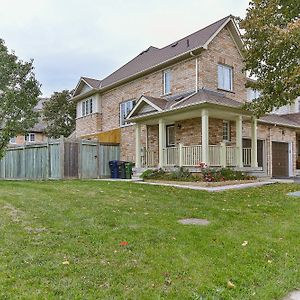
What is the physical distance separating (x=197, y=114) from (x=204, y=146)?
6.65 feet

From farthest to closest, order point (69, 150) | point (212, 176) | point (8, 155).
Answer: point (8, 155), point (69, 150), point (212, 176)

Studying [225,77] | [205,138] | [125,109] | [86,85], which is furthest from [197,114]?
[86,85]

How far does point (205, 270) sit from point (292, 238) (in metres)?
2.37

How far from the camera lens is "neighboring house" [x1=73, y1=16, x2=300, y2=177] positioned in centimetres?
1595

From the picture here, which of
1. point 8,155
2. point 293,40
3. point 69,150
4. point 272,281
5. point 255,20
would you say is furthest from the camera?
point 8,155

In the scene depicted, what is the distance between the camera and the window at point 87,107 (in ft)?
85.4

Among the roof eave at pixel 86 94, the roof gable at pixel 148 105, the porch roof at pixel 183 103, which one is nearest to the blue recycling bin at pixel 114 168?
the porch roof at pixel 183 103

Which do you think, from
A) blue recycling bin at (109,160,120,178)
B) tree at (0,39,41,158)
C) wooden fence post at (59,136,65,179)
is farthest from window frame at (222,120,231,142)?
tree at (0,39,41,158)

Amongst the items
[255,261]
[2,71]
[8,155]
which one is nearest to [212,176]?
[255,261]

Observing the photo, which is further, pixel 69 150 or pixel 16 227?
pixel 69 150

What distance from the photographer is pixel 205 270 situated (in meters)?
4.18

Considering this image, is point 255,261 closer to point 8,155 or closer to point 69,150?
point 69,150

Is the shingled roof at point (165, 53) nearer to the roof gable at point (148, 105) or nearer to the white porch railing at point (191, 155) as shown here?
the roof gable at point (148, 105)

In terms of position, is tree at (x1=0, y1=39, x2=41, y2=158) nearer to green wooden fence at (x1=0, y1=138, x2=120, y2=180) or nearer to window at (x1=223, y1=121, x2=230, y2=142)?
green wooden fence at (x1=0, y1=138, x2=120, y2=180)
